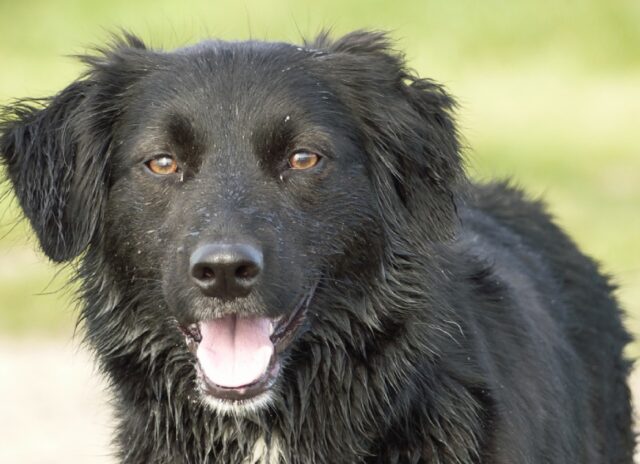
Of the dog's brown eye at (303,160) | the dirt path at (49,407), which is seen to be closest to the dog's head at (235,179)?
the dog's brown eye at (303,160)

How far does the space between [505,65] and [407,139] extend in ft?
72.1

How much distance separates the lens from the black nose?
4.07m

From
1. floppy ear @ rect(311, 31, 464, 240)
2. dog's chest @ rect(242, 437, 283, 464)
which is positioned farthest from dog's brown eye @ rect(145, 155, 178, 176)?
dog's chest @ rect(242, 437, 283, 464)

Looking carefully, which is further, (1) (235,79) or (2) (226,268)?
(1) (235,79)

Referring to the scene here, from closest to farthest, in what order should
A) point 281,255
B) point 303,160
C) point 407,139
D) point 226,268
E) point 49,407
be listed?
point 226,268, point 281,255, point 303,160, point 407,139, point 49,407

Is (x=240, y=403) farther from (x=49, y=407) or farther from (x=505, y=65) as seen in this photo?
(x=505, y=65)

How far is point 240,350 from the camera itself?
169 inches

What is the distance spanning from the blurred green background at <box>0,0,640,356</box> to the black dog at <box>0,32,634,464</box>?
365 inches

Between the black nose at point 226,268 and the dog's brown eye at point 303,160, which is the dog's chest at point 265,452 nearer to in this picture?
the black nose at point 226,268

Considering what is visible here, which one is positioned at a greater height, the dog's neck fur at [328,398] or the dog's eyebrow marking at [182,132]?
the dog's eyebrow marking at [182,132]

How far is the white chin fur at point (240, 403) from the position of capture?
4266 millimetres

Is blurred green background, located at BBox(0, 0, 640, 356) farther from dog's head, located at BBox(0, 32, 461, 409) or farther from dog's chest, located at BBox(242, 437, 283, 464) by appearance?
dog's chest, located at BBox(242, 437, 283, 464)

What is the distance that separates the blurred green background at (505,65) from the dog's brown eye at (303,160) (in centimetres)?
960

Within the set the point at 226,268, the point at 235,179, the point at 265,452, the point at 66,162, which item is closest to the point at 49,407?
the point at 66,162
